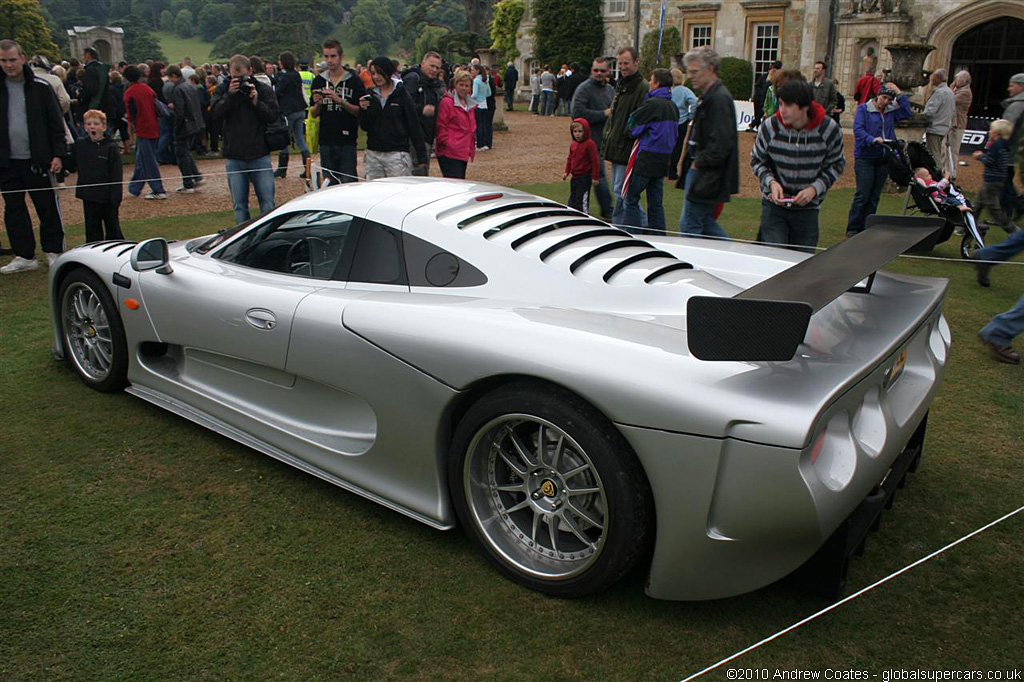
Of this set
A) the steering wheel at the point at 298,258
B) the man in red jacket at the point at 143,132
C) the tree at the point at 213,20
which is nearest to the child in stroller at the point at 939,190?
the steering wheel at the point at 298,258

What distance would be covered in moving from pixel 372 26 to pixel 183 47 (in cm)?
1865

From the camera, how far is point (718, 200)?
21.2ft

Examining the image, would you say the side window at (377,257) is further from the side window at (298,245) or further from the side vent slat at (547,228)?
the side vent slat at (547,228)

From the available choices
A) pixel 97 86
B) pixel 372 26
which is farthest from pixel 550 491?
pixel 372 26

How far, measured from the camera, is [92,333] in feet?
14.9

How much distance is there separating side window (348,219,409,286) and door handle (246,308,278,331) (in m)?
0.36

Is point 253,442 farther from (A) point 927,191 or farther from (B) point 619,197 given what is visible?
(A) point 927,191

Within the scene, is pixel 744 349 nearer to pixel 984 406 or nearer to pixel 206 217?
pixel 984 406

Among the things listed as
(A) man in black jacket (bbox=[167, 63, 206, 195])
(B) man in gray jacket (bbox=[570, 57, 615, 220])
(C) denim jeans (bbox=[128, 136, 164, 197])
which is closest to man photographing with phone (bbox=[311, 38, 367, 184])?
(B) man in gray jacket (bbox=[570, 57, 615, 220])

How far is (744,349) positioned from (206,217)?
28.9 feet

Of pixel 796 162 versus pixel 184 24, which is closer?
pixel 796 162

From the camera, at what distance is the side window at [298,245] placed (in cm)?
362

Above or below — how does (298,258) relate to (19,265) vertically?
above

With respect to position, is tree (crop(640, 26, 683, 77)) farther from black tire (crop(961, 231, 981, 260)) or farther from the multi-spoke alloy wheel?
the multi-spoke alloy wheel
